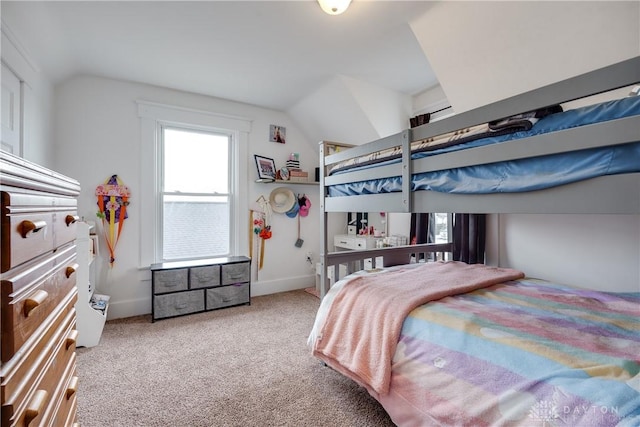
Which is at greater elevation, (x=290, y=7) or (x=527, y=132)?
(x=290, y=7)

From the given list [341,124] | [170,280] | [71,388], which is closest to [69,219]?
[71,388]

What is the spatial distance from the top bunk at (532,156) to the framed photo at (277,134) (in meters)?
2.53

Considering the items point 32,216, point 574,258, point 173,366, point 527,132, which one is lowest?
point 173,366

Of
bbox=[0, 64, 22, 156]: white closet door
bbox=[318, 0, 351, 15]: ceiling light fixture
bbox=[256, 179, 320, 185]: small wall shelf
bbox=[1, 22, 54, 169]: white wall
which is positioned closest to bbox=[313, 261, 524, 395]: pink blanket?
bbox=[318, 0, 351, 15]: ceiling light fixture

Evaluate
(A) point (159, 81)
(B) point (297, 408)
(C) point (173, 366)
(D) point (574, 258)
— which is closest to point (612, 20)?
(D) point (574, 258)

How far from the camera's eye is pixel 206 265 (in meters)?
3.07

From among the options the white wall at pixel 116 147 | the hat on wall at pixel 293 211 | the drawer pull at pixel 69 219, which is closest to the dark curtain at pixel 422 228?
the hat on wall at pixel 293 211

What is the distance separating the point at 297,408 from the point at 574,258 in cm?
222

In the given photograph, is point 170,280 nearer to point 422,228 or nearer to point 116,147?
point 116,147

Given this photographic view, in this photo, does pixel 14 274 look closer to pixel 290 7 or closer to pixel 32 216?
pixel 32 216

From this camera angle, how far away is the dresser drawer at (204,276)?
300 cm

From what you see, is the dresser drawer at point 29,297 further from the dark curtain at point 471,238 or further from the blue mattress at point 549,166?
the dark curtain at point 471,238

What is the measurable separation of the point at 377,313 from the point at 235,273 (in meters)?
2.20

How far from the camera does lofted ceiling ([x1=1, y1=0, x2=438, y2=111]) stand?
1911 mm
